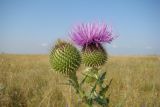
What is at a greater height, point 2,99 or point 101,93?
point 101,93

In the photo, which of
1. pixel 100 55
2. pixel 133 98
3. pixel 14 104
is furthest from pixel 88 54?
pixel 14 104

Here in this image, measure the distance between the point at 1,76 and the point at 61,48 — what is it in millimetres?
4379

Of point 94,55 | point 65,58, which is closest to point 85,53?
point 94,55

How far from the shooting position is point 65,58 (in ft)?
10.4

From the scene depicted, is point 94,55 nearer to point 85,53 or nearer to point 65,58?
point 85,53

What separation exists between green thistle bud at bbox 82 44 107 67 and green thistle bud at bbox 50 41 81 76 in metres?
0.22

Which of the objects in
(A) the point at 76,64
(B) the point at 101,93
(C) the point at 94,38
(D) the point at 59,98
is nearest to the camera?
(B) the point at 101,93

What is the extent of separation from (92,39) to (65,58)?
45cm

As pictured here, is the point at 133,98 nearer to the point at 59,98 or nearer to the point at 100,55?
the point at 59,98

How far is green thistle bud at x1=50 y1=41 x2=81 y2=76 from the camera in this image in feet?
10.0

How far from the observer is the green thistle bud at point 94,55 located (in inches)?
133

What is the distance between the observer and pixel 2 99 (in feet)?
18.1

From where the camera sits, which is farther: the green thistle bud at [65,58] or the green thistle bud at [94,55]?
the green thistle bud at [94,55]

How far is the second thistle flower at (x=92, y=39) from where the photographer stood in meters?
3.29
